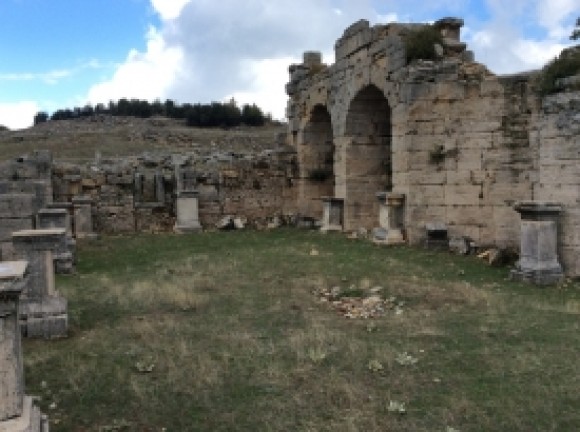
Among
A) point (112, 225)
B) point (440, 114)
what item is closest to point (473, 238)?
point (440, 114)

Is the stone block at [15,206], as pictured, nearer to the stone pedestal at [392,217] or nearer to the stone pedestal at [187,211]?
the stone pedestal at [392,217]

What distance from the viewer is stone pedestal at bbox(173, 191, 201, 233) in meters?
15.7

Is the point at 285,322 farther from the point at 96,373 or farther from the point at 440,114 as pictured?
the point at 440,114

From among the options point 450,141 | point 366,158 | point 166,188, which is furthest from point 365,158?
point 166,188

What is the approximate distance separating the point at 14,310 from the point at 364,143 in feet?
42.1

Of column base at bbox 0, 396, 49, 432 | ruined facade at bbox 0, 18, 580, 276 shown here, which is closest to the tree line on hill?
ruined facade at bbox 0, 18, 580, 276

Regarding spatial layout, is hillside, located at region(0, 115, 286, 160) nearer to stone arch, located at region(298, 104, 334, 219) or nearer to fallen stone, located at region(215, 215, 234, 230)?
stone arch, located at region(298, 104, 334, 219)

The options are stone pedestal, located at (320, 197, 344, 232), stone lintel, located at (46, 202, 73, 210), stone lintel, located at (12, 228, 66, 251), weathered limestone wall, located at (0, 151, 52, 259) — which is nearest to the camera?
stone lintel, located at (12, 228, 66, 251)

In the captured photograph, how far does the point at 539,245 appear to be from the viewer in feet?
28.4

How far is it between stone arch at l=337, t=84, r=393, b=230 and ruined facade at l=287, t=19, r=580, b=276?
0.03m

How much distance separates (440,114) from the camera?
12055 mm

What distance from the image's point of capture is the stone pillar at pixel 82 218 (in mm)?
14344

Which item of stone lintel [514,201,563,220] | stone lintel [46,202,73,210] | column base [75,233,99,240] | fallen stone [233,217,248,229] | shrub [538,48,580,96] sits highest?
shrub [538,48,580,96]

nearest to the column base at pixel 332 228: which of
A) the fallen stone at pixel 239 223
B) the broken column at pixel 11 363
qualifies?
the fallen stone at pixel 239 223
